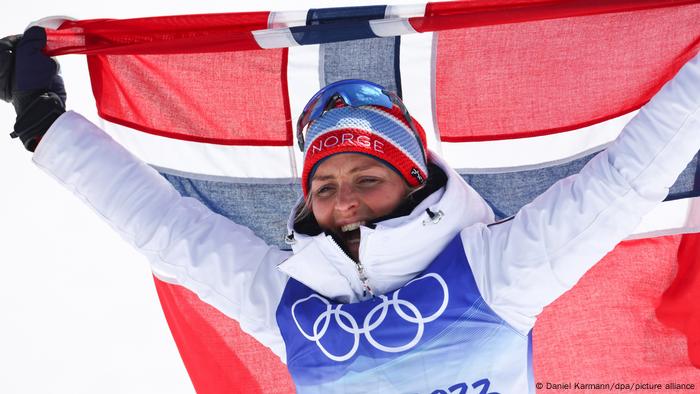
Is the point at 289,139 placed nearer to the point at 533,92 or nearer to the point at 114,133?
the point at 114,133

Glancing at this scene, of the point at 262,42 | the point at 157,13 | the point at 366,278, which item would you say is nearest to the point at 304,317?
the point at 366,278

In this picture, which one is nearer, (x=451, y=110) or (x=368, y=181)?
(x=368, y=181)

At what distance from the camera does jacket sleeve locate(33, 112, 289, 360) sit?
2.61 m

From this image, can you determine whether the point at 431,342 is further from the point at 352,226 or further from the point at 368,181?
the point at 368,181

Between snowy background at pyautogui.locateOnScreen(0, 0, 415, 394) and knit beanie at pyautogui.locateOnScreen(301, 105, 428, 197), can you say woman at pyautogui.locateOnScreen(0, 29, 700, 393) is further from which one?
snowy background at pyautogui.locateOnScreen(0, 0, 415, 394)

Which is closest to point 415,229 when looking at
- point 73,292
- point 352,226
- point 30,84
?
point 352,226

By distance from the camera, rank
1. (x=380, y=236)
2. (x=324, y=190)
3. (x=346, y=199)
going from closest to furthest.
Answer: (x=380, y=236)
(x=346, y=199)
(x=324, y=190)

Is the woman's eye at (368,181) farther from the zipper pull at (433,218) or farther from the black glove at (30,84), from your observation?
the black glove at (30,84)

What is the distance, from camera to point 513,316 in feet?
7.75

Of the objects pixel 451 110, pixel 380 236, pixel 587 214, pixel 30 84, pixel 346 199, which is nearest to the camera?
pixel 587 214

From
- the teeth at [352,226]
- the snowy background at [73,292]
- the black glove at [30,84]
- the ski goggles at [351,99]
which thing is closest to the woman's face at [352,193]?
the teeth at [352,226]

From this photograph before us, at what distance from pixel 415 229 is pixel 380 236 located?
9 cm

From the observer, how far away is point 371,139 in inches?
99.6

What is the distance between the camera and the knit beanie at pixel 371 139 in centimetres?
253
